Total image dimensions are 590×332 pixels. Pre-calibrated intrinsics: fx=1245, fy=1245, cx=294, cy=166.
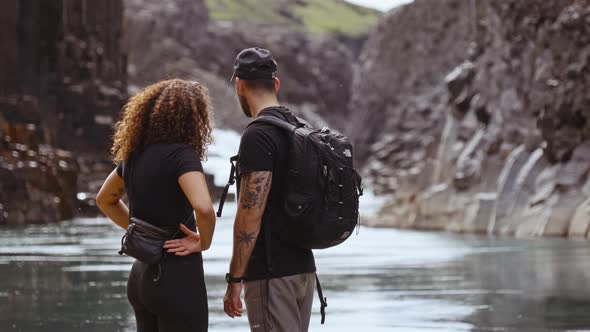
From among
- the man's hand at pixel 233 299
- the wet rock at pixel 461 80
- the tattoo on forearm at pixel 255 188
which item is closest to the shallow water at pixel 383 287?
the man's hand at pixel 233 299

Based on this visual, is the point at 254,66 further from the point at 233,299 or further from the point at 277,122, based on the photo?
the point at 233,299

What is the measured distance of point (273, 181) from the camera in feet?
19.3

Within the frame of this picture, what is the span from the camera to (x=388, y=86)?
139875 millimetres

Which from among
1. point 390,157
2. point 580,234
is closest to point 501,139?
point 580,234

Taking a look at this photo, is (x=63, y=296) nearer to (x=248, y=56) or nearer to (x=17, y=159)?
(x=248, y=56)

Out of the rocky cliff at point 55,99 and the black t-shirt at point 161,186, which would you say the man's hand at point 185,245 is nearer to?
the black t-shirt at point 161,186

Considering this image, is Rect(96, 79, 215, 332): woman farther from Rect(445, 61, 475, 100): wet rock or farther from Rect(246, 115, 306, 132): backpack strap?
Rect(445, 61, 475, 100): wet rock

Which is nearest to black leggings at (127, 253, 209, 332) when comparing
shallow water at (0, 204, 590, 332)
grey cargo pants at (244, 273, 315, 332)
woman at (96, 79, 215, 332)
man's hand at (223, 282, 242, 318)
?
woman at (96, 79, 215, 332)

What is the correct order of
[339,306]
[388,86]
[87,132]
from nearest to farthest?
[339,306]
[87,132]
[388,86]

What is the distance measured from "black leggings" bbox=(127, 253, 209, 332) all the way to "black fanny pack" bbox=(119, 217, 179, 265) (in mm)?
58

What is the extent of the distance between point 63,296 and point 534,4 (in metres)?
31.4

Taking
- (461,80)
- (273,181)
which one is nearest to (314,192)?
(273,181)

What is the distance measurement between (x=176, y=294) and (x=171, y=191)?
1.58ft

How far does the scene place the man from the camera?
18.9ft
